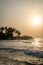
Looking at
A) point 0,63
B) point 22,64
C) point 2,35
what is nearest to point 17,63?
point 22,64

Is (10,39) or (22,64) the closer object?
(22,64)

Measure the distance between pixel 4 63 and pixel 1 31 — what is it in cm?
857

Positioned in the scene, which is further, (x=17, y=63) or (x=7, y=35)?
(x=7, y=35)

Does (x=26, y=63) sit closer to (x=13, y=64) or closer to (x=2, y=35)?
(x=13, y=64)

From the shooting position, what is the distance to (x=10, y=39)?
1279 centimetres

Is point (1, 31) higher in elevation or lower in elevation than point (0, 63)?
higher

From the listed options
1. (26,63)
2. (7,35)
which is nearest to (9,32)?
(7,35)

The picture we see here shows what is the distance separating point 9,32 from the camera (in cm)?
1285

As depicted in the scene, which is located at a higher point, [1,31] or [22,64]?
[1,31]

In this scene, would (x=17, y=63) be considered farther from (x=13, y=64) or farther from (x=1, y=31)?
(x=1, y=31)

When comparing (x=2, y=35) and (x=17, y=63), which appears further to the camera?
(x=2, y=35)

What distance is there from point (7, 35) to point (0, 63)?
8672 millimetres

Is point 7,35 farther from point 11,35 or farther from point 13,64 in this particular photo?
point 13,64

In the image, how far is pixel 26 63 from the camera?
14.3ft
